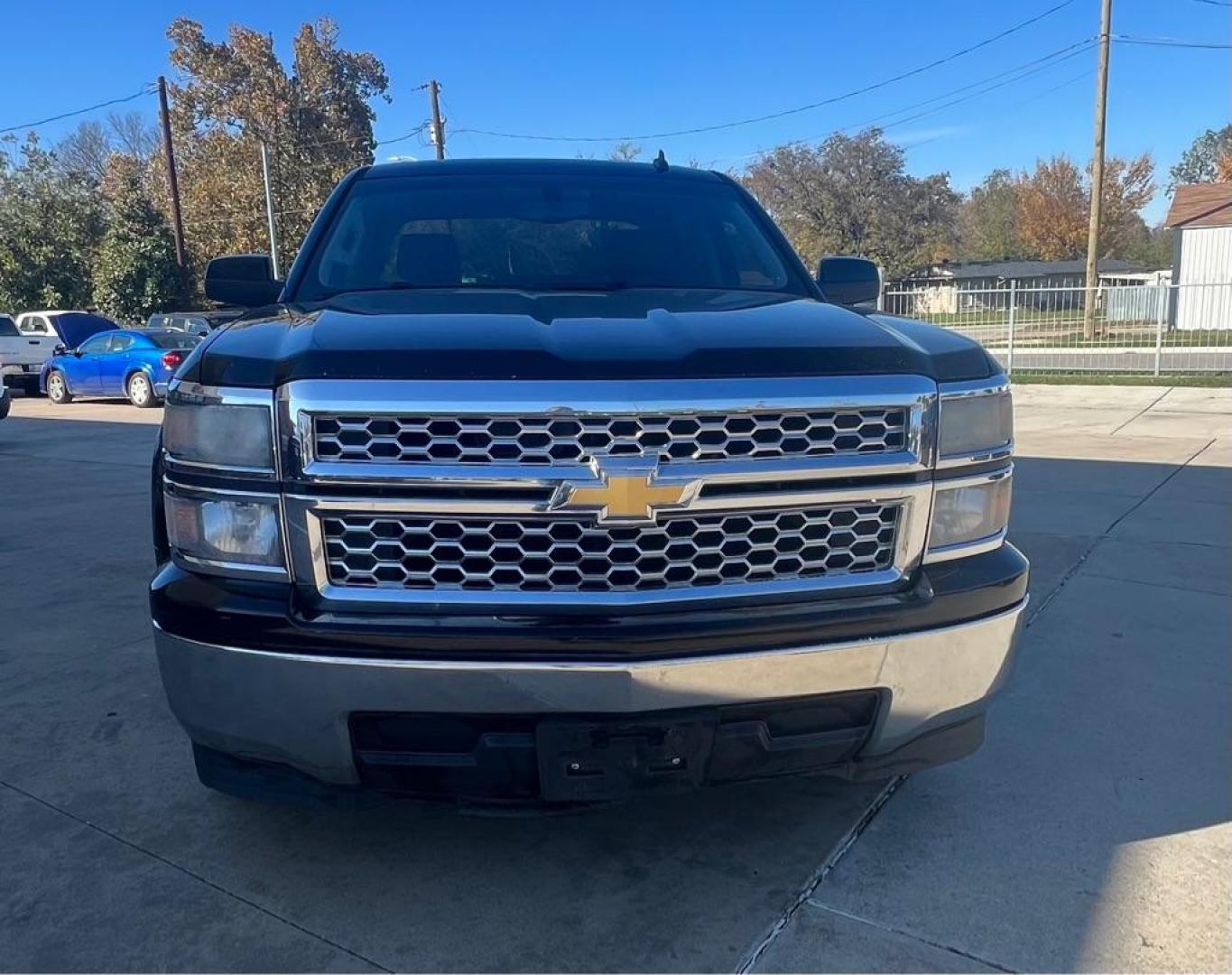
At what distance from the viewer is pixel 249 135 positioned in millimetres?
34625

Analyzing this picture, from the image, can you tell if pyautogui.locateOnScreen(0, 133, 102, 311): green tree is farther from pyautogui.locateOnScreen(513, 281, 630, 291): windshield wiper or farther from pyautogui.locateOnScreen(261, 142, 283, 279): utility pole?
pyautogui.locateOnScreen(513, 281, 630, 291): windshield wiper

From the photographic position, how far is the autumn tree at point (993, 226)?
77.4 metres

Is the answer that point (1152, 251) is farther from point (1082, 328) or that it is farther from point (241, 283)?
point (241, 283)

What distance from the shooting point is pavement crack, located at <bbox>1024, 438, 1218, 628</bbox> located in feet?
15.5

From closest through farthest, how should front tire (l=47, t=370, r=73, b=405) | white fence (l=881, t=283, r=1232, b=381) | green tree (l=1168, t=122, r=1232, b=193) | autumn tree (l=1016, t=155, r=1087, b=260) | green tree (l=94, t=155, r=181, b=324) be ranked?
1. white fence (l=881, t=283, r=1232, b=381)
2. front tire (l=47, t=370, r=73, b=405)
3. green tree (l=94, t=155, r=181, b=324)
4. autumn tree (l=1016, t=155, r=1087, b=260)
5. green tree (l=1168, t=122, r=1232, b=193)

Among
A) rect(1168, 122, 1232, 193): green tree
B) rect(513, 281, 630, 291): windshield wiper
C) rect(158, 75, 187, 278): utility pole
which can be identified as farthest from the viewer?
rect(1168, 122, 1232, 193): green tree

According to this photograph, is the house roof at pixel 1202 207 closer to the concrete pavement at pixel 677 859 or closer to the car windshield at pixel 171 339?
the car windshield at pixel 171 339

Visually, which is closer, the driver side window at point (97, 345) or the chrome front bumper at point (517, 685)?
the chrome front bumper at point (517, 685)

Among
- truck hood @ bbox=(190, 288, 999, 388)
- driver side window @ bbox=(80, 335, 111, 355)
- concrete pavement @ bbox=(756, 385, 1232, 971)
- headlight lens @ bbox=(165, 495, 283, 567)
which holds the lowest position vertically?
concrete pavement @ bbox=(756, 385, 1232, 971)

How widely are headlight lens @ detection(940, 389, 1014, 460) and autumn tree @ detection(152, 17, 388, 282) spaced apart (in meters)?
34.5

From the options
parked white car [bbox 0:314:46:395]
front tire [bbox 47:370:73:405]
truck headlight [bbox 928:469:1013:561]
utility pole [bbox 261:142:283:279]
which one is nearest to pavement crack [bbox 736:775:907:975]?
truck headlight [bbox 928:469:1013:561]

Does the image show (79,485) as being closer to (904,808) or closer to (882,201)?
(904,808)

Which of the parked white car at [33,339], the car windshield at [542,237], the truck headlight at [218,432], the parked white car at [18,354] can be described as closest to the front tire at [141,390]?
the parked white car at [33,339]

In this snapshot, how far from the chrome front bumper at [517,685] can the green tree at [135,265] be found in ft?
114
